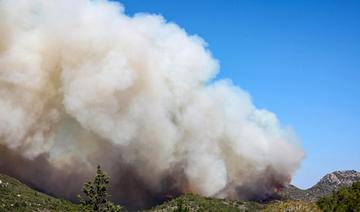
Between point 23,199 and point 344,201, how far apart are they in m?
55.9

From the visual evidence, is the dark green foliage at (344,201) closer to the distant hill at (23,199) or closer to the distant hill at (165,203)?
the distant hill at (165,203)

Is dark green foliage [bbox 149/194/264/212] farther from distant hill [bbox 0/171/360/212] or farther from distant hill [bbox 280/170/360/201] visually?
distant hill [bbox 280/170/360/201]

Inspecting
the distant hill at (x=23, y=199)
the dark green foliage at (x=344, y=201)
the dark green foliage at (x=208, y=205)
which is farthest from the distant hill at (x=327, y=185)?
the distant hill at (x=23, y=199)

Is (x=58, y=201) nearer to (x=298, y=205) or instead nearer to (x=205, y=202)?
(x=205, y=202)

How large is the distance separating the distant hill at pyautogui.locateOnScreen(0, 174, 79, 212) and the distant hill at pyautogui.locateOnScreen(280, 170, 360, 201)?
7682cm

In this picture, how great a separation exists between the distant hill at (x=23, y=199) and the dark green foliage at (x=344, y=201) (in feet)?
143

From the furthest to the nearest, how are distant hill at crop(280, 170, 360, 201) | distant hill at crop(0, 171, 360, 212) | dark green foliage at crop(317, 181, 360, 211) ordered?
distant hill at crop(280, 170, 360, 201) < distant hill at crop(0, 171, 360, 212) < dark green foliage at crop(317, 181, 360, 211)

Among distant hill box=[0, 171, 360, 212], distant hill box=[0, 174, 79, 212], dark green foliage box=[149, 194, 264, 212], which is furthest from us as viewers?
dark green foliage box=[149, 194, 264, 212]

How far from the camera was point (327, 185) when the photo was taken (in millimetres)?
166125

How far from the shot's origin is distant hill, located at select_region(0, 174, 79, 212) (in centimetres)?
8266

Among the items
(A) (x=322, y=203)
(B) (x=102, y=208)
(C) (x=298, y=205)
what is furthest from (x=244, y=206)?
(B) (x=102, y=208)

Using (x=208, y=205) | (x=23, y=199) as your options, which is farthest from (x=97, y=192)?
(x=208, y=205)

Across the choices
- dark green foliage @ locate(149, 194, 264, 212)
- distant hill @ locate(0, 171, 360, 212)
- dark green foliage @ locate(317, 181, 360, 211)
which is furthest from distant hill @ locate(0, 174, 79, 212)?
dark green foliage @ locate(317, 181, 360, 211)

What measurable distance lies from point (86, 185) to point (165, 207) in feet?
191
